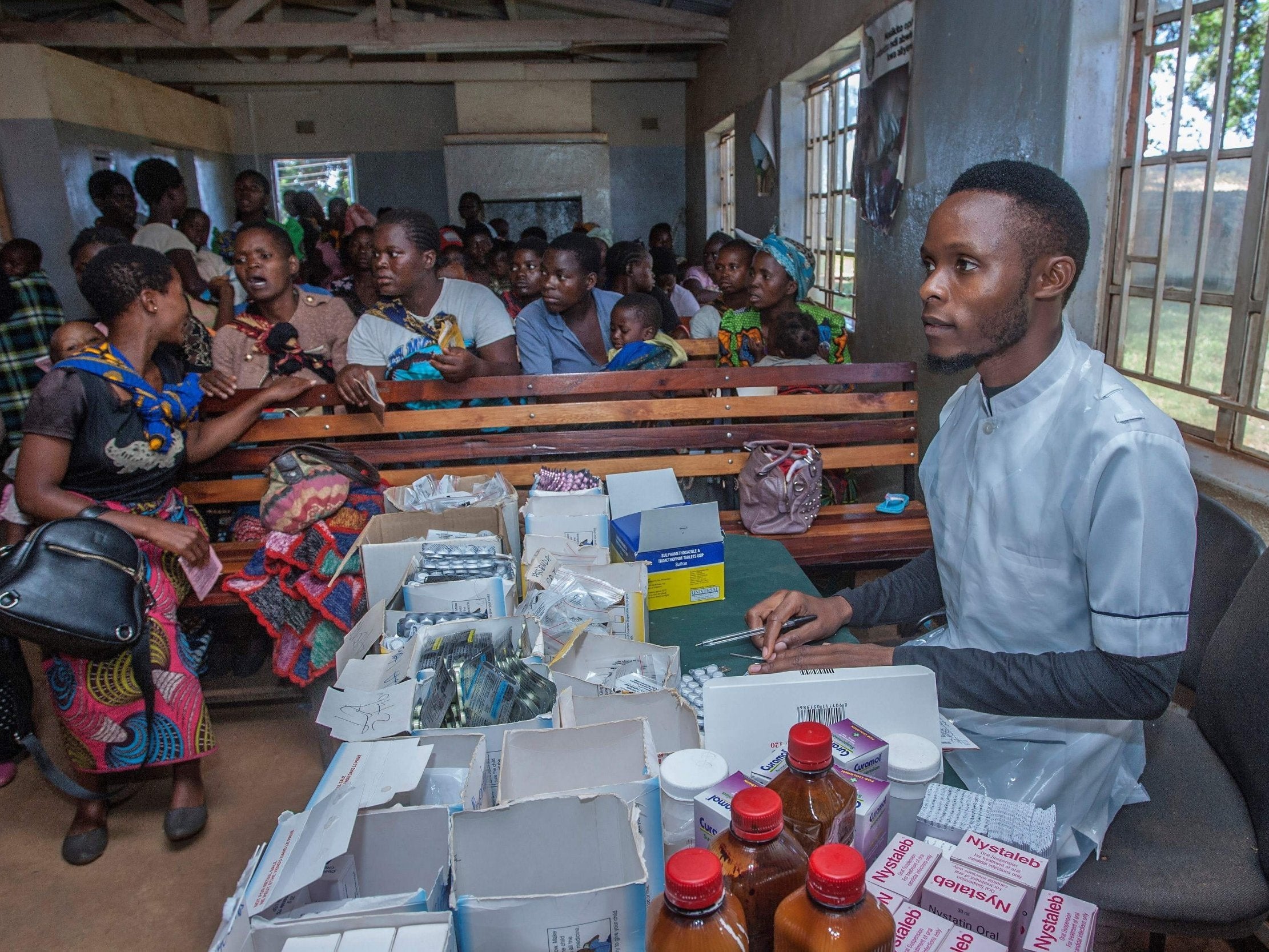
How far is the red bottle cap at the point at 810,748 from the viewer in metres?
0.89

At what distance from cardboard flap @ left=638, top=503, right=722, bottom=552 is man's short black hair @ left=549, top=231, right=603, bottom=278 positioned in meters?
1.99

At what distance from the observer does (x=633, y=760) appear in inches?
46.3

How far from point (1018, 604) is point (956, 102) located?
303 cm

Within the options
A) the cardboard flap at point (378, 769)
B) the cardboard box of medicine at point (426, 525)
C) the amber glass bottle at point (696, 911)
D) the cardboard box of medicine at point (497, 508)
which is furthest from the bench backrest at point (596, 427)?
the amber glass bottle at point (696, 911)

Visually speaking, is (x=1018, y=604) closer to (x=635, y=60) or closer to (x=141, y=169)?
(x=141, y=169)

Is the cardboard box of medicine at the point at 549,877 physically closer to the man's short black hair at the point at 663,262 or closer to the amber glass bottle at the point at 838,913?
the amber glass bottle at the point at 838,913

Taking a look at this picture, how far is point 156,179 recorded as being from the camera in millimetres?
6195

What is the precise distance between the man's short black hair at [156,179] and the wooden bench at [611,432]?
410cm

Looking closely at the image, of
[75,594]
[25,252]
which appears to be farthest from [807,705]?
[25,252]

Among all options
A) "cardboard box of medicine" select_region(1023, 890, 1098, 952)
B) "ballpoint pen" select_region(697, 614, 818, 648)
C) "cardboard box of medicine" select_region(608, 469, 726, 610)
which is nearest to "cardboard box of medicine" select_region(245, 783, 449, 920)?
"cardboard box of medicine" select_region(1023, 890, 1098, 952)

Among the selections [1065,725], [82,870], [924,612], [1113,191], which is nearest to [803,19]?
[1113,191]

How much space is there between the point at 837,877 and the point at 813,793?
25 cm

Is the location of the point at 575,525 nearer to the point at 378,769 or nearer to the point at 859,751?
the point at 378,769

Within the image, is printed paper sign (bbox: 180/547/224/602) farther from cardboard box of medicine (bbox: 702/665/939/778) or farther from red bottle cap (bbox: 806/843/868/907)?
red bottle cap (bbox: 806/843/868/907)
